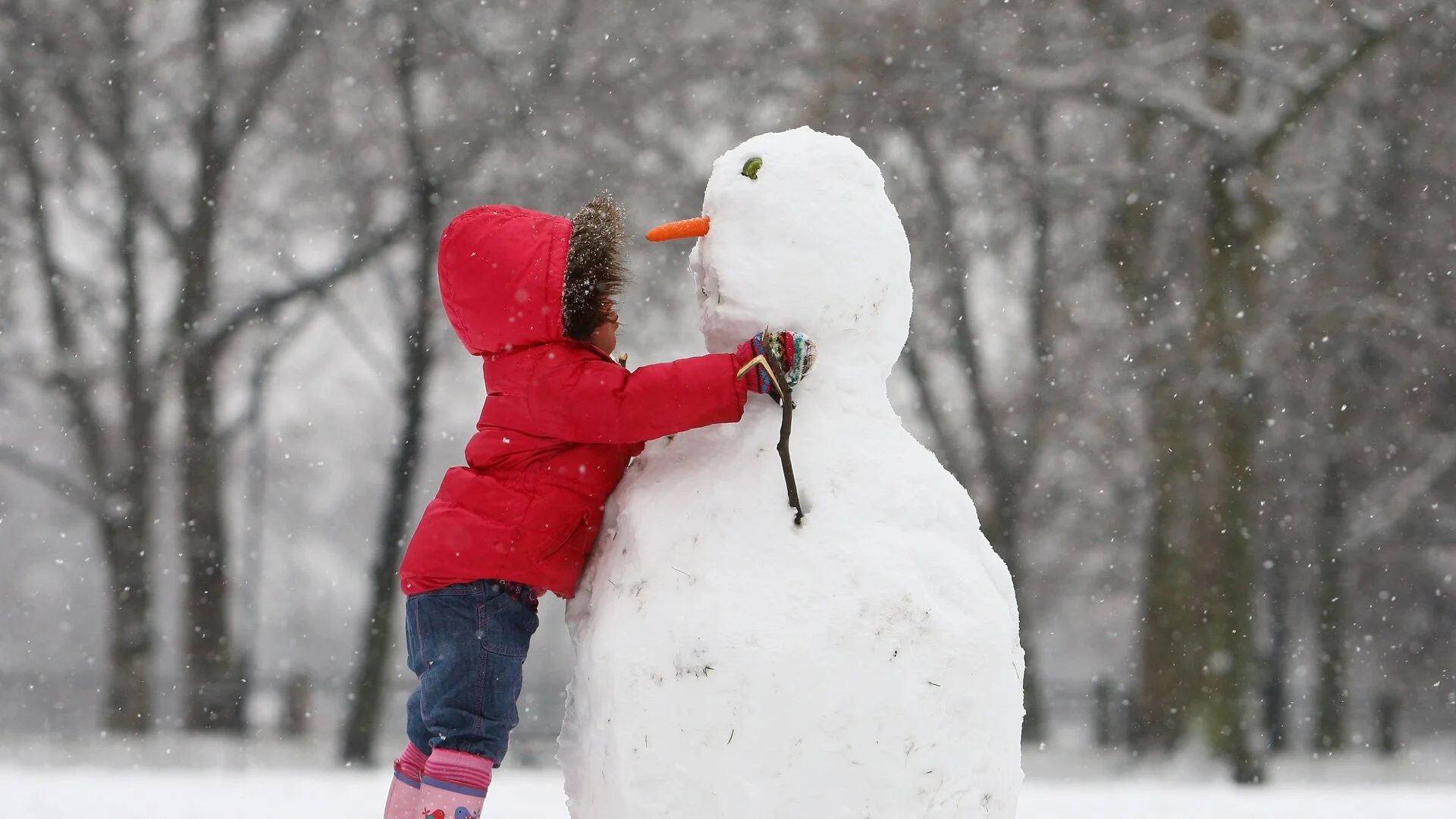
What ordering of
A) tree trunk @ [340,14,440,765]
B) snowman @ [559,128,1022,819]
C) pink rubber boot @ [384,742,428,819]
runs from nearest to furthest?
snowman @ [559,128,1022,819] < pink rubber boot @ [384,742,428,819] < tree trunk @ [340,14,440,765]

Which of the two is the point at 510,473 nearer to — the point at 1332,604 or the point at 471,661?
the point at 471,661

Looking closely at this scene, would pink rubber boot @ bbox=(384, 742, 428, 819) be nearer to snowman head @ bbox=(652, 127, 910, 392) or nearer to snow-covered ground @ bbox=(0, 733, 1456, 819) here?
snowman head @ bbox=(652, 127, 910, 392)

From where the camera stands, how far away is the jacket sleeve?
2656 millimetres

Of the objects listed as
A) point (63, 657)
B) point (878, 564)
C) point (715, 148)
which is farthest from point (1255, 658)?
point (63, 657)

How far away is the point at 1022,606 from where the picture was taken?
12523 mm

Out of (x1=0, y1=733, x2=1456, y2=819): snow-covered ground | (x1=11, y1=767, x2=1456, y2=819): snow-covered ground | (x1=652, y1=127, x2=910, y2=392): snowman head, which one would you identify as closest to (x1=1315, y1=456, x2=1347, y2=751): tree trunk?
(x1=0, y1=733, x2=1456, y2=819): snow-covered ground

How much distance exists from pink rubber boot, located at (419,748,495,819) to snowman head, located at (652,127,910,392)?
1106 millimetres

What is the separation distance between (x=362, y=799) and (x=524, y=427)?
14.0ft

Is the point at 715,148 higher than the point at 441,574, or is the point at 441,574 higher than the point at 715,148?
the point at 715,148

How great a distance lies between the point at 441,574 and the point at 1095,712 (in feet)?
40.9

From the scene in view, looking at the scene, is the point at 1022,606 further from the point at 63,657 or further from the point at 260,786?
the point at 63,657

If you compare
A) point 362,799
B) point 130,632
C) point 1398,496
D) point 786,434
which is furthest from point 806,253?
point 1398,496

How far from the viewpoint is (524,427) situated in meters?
2.86

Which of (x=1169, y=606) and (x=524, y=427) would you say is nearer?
(x=524, y=427)
